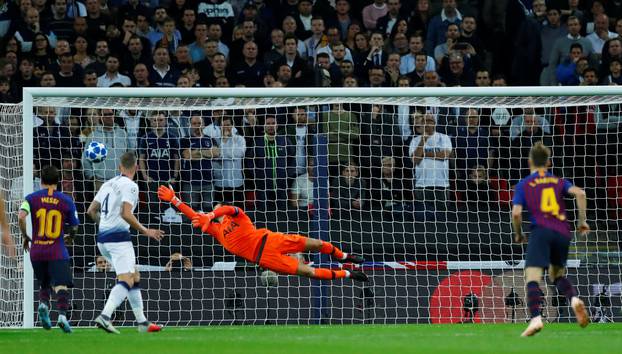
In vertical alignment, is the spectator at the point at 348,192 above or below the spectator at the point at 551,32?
below

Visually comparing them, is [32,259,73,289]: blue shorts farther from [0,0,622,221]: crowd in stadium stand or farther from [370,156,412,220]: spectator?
[370,156,412,220]: spectator

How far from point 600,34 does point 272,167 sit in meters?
6.57

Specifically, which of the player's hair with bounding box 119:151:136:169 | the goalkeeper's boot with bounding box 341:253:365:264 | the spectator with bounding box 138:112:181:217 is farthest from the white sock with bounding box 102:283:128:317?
the spectator with bounding box 138:112:181:217

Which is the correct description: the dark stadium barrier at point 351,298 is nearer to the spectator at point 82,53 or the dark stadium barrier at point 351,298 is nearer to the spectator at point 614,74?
the spectator at point 614,74

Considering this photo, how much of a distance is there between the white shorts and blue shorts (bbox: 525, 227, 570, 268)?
4.29 metres

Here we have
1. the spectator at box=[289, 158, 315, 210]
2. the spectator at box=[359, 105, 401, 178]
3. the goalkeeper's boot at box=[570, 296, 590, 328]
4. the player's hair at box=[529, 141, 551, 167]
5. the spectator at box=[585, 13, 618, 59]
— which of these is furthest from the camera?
the spectator at box=[585, 13, 618, 59]

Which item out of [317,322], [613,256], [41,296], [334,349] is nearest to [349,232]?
[317,322]

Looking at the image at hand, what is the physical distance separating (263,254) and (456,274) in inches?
101

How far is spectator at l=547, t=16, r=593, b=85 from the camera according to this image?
773 inches

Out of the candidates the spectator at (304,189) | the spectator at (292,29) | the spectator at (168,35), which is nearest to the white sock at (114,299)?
the spectator at (304,189)

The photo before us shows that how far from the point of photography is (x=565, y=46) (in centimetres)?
1969

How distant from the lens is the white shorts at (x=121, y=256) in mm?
13586

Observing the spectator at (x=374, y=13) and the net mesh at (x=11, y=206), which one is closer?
the net mesh at (x=11, y=206)

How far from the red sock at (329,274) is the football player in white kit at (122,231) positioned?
89.9 inches
